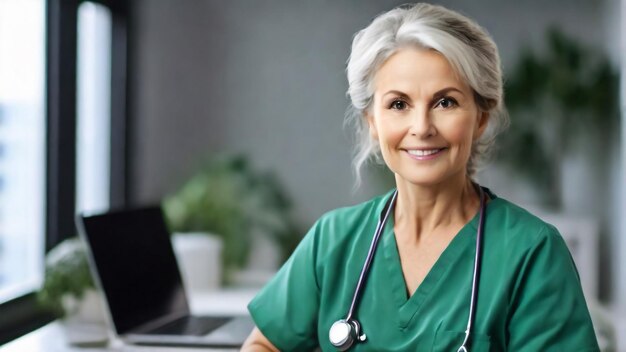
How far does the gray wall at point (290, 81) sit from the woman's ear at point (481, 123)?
2.55 meters

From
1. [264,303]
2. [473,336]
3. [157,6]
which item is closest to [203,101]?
[157,6]

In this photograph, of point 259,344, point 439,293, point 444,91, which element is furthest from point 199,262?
point 444,91

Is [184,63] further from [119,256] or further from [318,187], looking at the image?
[119,256]

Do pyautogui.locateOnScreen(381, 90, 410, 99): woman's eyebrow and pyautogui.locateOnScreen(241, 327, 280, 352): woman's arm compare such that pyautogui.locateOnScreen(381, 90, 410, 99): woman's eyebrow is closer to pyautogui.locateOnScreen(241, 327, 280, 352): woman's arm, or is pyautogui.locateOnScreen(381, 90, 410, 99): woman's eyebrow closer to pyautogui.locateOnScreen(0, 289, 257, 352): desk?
pyautogui.locateOnScreen(241, 327, 280, 352): woman's arm

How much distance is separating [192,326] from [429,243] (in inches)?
28.9

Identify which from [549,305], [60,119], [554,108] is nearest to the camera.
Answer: [549,305]

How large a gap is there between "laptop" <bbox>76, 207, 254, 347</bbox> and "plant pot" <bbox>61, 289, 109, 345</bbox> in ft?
0.31

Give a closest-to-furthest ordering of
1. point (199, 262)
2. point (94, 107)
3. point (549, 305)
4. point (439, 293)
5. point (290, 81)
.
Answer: point (549, 305), point (439, 293), point (199, 262), point (94, 107), point (290, 81)

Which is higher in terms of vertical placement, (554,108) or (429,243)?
(554,108)

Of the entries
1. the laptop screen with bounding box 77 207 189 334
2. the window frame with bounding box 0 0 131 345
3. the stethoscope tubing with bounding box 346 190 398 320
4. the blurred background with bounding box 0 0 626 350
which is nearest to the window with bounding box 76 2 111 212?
the blurred background with bounding box 0 0 626 350

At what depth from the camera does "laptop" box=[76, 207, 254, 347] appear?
1.78m

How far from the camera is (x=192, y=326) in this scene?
1.90 meters

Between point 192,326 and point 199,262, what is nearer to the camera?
point 192,326

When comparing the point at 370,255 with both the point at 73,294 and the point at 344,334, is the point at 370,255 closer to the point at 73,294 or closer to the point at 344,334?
the point at 344,334
